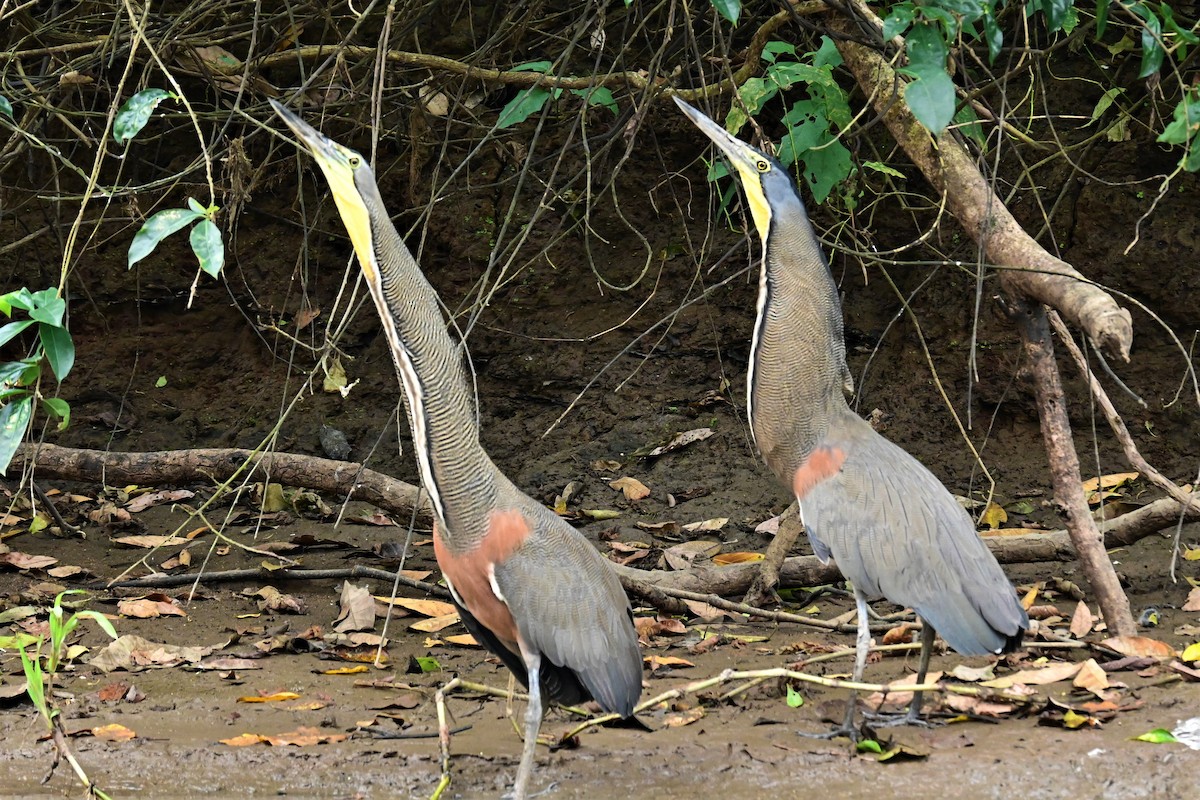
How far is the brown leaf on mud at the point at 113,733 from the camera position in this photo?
3432 millimetres

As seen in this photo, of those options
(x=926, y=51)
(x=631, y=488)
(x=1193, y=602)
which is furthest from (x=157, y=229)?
(x=1193, y=602)

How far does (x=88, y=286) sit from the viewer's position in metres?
6.59

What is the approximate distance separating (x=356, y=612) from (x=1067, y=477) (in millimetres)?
2512

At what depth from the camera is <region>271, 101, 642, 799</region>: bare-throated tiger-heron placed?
3193mm

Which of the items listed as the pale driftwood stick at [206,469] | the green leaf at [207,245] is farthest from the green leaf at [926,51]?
the pale driftwood stick at [206,469]

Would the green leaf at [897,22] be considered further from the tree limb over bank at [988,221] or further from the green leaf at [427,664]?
the green leaf at [427,664]

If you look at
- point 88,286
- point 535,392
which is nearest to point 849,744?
point 535,392

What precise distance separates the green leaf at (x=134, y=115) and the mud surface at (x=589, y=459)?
951mm

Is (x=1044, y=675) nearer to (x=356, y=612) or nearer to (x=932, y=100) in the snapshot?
(x=932, y=100)

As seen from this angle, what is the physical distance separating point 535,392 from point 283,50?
7.01ft

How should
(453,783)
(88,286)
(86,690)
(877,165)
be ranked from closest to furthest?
(453,783)
(86,690)
(877,165)
(88,286)

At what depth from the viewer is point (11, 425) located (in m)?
2.88

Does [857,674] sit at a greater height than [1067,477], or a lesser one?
lesser

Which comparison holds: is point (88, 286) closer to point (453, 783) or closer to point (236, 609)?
point (236, 609)
